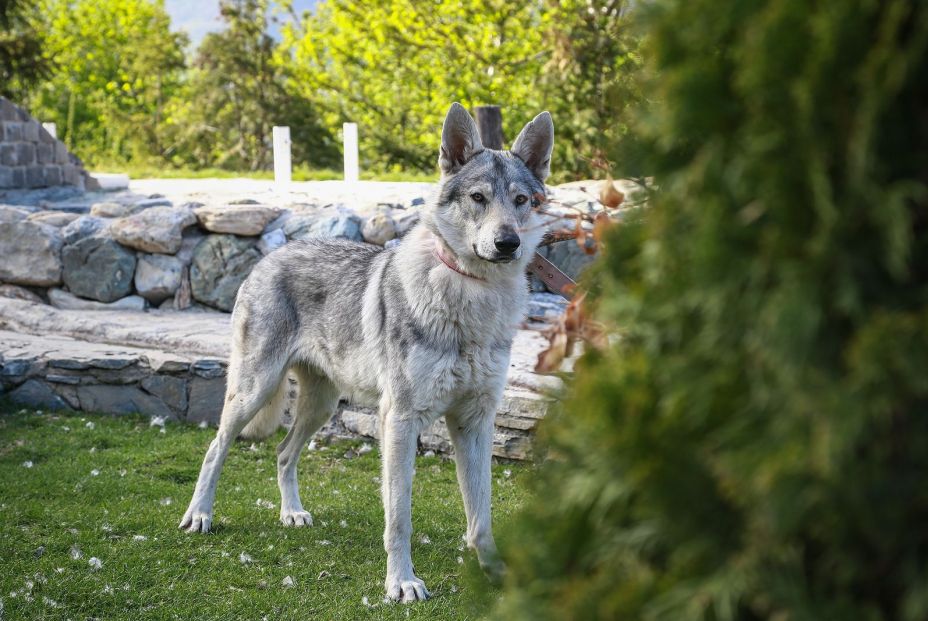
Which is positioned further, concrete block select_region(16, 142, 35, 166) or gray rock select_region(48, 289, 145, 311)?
concrete block select_region(16, 142, 35, 166)

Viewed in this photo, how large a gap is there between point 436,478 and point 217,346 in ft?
7.50

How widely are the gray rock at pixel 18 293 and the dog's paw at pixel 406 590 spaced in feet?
19.6

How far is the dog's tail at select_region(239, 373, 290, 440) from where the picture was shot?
539 cm

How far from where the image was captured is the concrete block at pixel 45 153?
510 inches

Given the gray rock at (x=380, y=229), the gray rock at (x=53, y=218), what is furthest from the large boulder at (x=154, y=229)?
the gray rock at (x=380, y=229)

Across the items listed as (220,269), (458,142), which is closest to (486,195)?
(458,142)

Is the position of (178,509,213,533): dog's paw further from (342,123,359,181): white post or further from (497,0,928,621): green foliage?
(342,123,359,181): white post

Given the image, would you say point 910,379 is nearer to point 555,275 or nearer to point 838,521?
point 838,521

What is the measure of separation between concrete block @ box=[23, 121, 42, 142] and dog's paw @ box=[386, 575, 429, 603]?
10857 mm

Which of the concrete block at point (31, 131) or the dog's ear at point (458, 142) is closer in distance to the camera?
the dog's ear at point (458, 142)

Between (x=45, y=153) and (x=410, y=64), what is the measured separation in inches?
414

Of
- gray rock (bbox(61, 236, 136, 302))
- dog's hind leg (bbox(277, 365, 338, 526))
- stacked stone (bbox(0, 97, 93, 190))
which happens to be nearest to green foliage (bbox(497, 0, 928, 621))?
dog's hind leg (bbox(277, 365, 338, 526))

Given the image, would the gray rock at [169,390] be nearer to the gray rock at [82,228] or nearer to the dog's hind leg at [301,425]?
the dog's hind leg at [301,425]

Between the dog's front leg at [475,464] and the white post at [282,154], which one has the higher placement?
the white post at [282,154]
